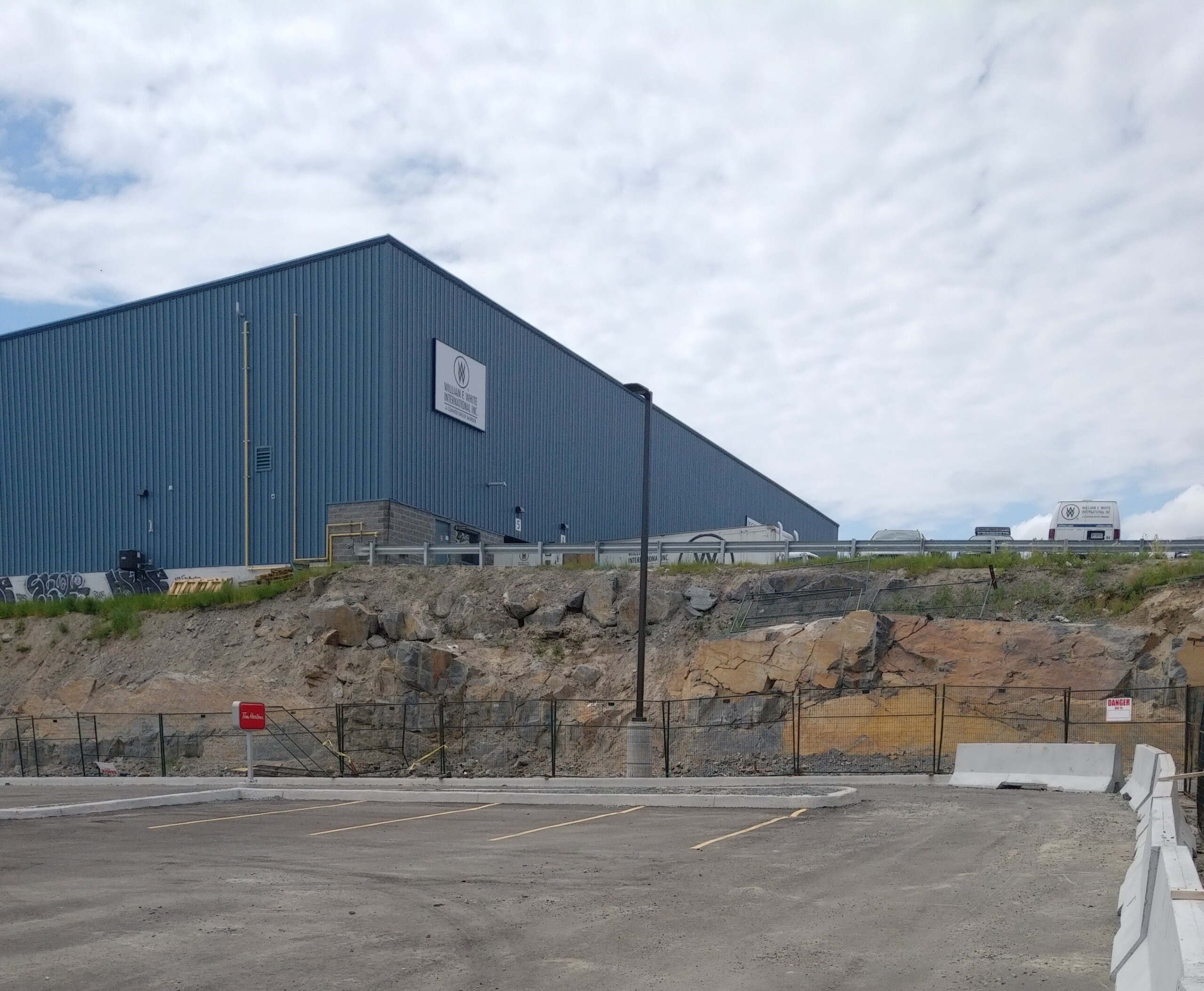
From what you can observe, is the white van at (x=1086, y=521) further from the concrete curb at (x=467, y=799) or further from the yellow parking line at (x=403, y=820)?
the yellow parking line at (x=403, y=820)

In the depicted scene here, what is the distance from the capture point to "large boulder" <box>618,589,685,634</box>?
1366 inches

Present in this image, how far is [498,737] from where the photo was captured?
3203 centimetres

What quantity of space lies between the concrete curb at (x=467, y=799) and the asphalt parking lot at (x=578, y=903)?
1.53 m


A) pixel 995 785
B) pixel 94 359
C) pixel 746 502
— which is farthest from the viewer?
pixel 746 502

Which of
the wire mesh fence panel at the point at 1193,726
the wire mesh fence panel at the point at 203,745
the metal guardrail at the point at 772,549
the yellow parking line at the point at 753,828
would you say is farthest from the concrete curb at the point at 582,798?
the metal guardrail at the point at 772,549

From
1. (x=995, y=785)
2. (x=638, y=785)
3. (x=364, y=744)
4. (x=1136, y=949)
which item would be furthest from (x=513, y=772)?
(x=1136, y=949)

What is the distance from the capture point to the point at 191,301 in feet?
153

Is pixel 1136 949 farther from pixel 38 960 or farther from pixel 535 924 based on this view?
pixel 38 960

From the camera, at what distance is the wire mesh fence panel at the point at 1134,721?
25812 millimetres

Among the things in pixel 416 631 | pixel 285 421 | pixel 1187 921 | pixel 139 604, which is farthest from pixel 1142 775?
pixel 139 604

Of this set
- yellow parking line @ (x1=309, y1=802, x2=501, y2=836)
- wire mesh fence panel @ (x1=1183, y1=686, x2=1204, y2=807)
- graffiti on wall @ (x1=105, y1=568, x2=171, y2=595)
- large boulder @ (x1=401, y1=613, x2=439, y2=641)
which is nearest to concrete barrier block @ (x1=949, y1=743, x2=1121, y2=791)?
wire mesh fence panel @ (x1=1183, y1=686, x2=1204, y2=807)

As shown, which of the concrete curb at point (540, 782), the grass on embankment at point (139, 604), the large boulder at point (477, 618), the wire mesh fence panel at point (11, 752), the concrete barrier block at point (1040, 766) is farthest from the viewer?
the grass on embankment at point (139, 604)

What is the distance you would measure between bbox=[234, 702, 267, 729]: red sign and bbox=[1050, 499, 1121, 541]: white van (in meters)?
27.2

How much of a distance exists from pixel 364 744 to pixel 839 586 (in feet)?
46.1
